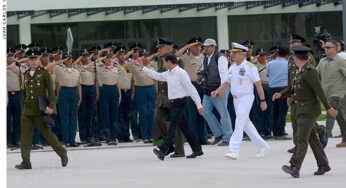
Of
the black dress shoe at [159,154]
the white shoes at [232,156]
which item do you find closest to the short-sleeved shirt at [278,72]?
the white shoes at [232,156]

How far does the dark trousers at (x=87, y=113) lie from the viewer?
18.3 meters

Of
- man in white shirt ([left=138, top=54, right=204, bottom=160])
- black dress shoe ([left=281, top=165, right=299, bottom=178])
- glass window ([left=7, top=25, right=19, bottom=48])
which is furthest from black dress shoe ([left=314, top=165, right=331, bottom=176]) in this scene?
glass window ([left=7, top=25, right=19, bottom=48])

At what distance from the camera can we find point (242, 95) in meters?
13.9

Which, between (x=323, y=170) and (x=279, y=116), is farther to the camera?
(x=279, y=116)

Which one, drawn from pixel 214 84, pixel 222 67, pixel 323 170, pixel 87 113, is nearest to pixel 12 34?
pixel 87 113

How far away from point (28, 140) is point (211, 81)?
15.2 ft

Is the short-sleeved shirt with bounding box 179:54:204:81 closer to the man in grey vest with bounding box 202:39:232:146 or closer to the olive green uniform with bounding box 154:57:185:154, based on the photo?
the man in grey vest with bounding box 202:39:232:146

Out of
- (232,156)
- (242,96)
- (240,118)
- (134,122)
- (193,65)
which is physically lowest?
(232,156)

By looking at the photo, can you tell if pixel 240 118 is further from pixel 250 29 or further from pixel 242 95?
pixel 250 29

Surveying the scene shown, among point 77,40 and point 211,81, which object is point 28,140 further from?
point 77,40

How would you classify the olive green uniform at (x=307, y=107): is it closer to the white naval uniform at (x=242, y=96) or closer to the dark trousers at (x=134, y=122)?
the white naval uniform at (x=242, y=96)

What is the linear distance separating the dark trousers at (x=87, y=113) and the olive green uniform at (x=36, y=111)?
4.65 m

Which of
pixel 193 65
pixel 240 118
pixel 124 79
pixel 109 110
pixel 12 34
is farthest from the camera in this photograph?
pixel 12 34

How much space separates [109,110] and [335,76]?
16.9 ft
